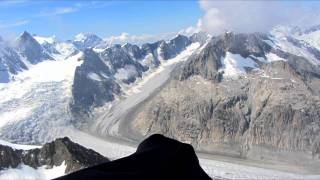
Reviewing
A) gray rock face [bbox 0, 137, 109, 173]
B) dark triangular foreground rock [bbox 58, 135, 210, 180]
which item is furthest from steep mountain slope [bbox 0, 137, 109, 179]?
dark triangular foreground rock [bbox 58, 135, 210, 180]

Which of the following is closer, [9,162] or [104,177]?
[104,177]

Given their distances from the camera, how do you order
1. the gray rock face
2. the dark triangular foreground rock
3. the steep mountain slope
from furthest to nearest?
the gray rock face, the steep mountain slope, the dark triangular foreground rock

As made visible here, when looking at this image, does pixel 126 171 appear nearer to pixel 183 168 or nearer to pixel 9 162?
pixel 183 168

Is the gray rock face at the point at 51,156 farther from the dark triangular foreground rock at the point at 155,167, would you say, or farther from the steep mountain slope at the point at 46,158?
the dark triangular foreground rock at the point at 155,167

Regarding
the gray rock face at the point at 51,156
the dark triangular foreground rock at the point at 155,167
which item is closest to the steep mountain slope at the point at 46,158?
the gray rock face at the point at 51,156

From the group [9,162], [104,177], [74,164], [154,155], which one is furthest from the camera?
[9,162]

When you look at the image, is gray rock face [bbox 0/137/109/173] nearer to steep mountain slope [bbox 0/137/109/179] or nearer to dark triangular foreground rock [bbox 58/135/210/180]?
steep mountain slope [bbox 0/137/109/179]

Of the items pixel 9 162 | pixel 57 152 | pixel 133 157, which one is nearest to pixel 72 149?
pixel 57 152
